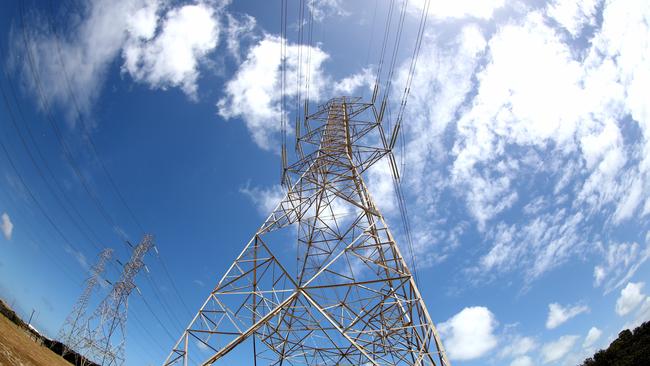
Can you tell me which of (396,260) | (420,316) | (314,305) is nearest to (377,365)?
(420,316)

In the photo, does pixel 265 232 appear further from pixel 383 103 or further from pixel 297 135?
pixel 383 103

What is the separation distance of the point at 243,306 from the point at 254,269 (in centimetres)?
138

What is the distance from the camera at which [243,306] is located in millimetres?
12500

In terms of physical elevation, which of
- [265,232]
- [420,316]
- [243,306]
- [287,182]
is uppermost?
[287,182]

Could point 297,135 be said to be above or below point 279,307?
above

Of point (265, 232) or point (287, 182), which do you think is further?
point (287, 182)

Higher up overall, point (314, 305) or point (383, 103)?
point (383, 103)

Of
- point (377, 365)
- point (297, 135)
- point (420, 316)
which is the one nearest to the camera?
point (377, 365)

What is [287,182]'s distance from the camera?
16016 mm

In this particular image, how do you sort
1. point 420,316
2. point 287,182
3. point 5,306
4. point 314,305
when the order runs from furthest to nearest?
point 5,306
point 287,182
point 314,305
point 420,316

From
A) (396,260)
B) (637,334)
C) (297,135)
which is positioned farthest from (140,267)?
(637,334)

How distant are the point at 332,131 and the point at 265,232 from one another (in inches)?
271

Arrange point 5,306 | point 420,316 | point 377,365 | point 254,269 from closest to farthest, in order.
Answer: point 377,365 < point 420,316 < point 254,269 < point 5,306

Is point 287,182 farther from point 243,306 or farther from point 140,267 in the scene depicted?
point 140,267
